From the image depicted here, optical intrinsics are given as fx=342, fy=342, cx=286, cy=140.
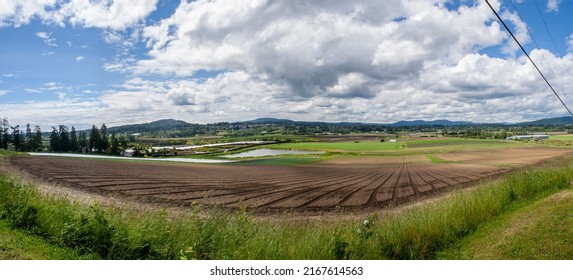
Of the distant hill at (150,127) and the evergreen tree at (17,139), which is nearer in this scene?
the evergreen tree at (17,139)

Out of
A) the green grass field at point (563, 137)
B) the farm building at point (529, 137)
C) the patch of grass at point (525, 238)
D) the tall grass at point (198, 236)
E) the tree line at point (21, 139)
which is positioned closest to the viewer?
the tall grass at point (198, 236)

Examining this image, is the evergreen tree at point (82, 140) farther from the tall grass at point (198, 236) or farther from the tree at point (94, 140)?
the tall grass at point (198, 236)

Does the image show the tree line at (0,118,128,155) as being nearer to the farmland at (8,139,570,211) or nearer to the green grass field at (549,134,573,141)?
the farmland at (8,139,570,211)

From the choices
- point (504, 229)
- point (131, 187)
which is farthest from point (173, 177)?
point (504, 229)

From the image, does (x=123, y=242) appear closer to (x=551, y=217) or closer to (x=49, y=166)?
(x=551, y=217)

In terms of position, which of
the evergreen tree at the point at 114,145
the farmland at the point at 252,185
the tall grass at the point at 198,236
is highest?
the evergreen tree at the point at 114,145

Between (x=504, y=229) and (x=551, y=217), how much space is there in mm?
1683

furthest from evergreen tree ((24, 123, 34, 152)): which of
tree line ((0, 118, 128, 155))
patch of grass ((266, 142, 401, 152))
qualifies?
patch of grass ((266, 142, 401, 152))

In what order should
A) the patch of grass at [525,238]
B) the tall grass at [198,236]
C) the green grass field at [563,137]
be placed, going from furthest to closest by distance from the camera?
1. the green grass field at [563,137]
2. the patch of grass at [525,238]
3. the tall grass at [198,236]

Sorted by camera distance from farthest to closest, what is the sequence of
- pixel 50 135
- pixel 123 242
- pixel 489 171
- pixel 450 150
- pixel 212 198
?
1. pixel 450 150
2. pixel 489 171
3. pixel 212 198
4. pixel 50 135
5. pixel 123 242

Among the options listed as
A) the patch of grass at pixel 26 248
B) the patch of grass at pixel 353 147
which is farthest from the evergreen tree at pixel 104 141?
the patch of grass at pixel 353 147

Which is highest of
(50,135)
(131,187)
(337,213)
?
(50,135)

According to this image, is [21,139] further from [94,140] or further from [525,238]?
[525,238]

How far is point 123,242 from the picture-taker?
8.42m
